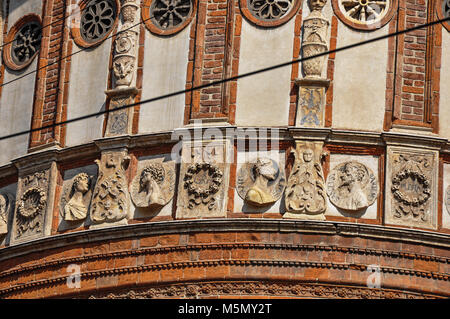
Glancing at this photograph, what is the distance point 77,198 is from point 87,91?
214cm

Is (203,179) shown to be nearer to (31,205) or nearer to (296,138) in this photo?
(296,138)

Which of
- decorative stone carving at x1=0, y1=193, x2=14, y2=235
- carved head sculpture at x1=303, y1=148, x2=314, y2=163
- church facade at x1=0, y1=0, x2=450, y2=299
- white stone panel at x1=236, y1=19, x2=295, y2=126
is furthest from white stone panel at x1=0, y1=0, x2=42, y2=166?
carved head sculpture at x1=303, y1=148, x2=314, y2=163

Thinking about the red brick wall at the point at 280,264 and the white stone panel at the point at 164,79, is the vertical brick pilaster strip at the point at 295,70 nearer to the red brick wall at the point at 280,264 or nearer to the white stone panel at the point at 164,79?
the white stone panel at the point at 164,79

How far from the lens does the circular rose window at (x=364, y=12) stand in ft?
114

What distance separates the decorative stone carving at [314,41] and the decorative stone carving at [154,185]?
115 inches

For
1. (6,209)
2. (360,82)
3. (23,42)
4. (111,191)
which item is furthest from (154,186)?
(23,42)

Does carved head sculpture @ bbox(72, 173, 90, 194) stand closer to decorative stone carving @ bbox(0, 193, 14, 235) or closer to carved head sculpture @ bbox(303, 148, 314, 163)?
decorative stone carving @ bbox(0, 193, 14, 235)

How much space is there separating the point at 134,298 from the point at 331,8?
6230mm

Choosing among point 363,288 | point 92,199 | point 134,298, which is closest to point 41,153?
point 92,199

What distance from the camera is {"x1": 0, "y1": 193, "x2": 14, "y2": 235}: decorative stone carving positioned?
35.8 m

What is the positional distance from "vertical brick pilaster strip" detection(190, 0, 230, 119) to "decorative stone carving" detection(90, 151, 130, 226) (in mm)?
1537

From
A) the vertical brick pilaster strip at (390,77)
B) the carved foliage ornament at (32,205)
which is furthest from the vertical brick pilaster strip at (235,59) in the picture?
the carved foliage ornament at (32,205)

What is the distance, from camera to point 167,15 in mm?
35688

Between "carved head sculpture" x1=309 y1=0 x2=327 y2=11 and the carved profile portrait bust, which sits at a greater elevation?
"carved head sculpture" x1=309 y1=0 x2=327 y2=11
